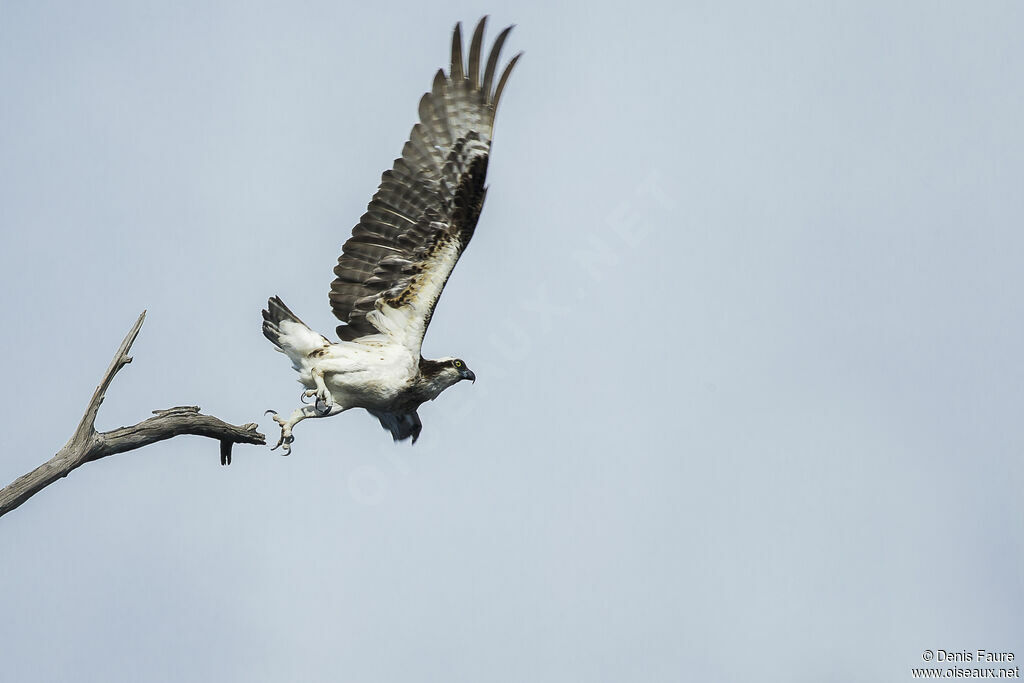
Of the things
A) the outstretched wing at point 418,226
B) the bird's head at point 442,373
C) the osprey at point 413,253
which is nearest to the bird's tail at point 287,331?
the osprey at point 413,253

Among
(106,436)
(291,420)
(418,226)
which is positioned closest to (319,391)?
(291,420)

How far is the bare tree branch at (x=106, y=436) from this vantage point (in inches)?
334

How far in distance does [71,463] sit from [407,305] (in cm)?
432

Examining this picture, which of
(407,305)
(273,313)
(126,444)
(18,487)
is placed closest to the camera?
(18,487)

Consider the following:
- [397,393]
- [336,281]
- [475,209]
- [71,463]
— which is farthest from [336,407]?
[71,463]

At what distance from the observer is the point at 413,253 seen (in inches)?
477

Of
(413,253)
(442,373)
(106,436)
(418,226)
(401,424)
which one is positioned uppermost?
(418,226)

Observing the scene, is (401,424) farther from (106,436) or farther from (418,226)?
(106,436)

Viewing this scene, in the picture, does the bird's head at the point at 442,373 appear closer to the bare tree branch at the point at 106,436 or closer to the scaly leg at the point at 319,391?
the scaly leg at the point at 319,391

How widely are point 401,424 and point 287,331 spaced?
71.2 inches

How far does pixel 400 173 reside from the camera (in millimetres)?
12320

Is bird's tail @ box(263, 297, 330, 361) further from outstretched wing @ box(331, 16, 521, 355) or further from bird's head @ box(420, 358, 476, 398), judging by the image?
bird's head @ box(420, 358, 476, 398)

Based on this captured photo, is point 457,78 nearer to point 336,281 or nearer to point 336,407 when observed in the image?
point 336,281

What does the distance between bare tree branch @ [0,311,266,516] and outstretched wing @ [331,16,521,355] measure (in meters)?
2.68
